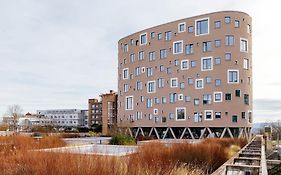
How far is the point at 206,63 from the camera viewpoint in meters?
26.8

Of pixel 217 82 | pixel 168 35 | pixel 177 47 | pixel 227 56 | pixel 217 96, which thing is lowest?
pixel 217 96

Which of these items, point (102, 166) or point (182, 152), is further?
point (182, 152)

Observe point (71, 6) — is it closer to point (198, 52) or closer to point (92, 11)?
point (92, 11)

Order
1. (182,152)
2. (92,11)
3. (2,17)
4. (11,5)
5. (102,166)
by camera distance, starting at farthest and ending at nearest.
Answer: (92,11)
(2,17)
(11,5)
(182,152)
(102,166)

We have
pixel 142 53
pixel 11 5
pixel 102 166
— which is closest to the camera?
pixel 102 166

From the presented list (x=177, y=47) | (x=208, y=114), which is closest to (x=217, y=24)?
(x=177, y=47)

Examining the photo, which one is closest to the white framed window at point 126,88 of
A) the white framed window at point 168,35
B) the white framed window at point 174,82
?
the white framed window at point 174,82

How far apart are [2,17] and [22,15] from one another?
0.94 meters

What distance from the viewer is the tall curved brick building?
25.8 meters

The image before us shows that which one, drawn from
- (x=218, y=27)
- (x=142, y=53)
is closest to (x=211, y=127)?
(x=218, y=27)

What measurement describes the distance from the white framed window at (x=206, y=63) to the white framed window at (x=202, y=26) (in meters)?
2.21

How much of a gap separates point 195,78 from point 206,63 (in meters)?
1.58

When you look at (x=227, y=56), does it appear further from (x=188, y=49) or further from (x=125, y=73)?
(x=125, y=73)

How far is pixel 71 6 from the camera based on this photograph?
441 inches
